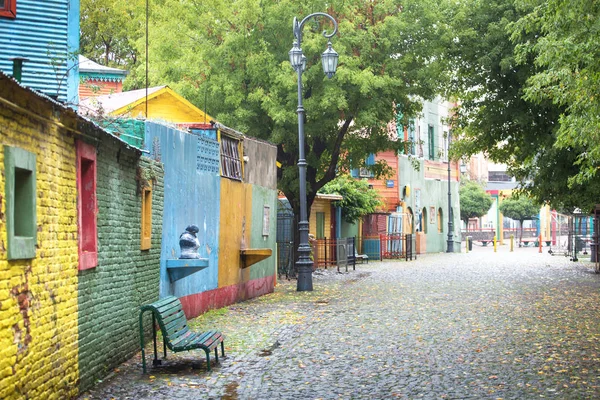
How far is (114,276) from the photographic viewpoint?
10984 millimetres

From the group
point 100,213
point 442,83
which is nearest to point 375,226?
point 442,83

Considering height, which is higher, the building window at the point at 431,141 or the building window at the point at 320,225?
the building window at the point at 431,141

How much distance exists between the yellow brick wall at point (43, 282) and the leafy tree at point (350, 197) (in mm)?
30348

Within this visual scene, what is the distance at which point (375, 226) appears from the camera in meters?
43.6

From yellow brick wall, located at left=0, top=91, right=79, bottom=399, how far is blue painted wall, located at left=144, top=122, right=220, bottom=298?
5.22 m

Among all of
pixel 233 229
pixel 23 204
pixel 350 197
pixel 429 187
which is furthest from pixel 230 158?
pixel 429 187

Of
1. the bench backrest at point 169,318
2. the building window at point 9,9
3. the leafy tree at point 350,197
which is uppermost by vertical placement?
the building window at point 9,9

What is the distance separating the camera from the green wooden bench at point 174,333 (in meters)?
10.2

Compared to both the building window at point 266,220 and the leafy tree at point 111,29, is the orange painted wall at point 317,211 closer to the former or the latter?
the leafy tree at point 111,29

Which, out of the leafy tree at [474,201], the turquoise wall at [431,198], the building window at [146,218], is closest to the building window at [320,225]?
the turquoise wall at [431,198]

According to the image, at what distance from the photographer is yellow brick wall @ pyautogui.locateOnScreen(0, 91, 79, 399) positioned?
698 centimetres

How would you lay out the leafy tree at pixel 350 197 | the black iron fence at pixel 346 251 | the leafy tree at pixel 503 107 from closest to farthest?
the leafy tree at pixel 503 107 → the black iron fence at pixel 346 251 → the leafy tree at pixel 350 197

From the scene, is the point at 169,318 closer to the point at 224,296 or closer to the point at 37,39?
the point at 37,39

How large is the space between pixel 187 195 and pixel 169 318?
226 inches
